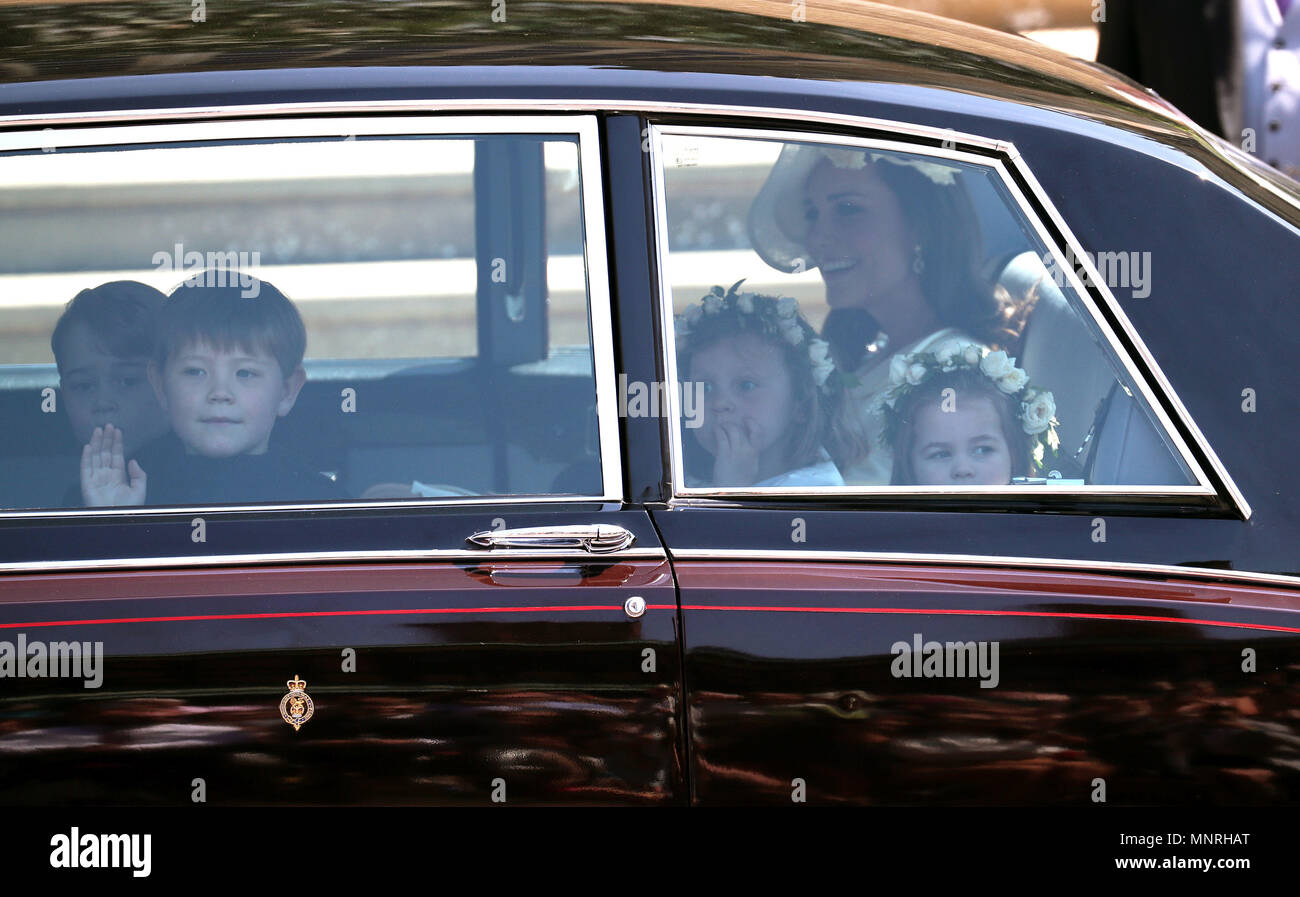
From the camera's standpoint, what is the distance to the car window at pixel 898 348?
1.83 m

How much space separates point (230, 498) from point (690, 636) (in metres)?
0.70

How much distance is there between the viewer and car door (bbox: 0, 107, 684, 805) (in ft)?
5.62

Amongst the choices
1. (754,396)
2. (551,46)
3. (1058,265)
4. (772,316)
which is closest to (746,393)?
(754,396)

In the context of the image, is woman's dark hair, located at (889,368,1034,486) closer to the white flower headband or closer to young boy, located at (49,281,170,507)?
the white flower headband

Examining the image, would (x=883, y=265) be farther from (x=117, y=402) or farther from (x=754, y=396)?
(x=117, y=402)

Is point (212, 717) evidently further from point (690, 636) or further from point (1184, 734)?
point (1184, 734)

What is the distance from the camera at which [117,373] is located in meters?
1.91

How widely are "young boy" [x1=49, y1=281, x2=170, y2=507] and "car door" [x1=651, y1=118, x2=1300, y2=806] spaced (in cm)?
78

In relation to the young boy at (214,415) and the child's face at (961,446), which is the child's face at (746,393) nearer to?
the child's face at (961,446)

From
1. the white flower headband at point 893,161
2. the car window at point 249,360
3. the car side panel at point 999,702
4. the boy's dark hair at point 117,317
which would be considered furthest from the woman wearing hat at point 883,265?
the boy's dark hair at point 117,317

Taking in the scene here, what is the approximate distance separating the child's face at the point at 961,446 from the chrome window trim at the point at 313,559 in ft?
1.38

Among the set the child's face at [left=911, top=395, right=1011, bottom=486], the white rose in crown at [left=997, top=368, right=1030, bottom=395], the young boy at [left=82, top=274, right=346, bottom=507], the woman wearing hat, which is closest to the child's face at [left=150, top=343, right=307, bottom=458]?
the young boy at [left=82, top=274, right=346, bottom=507]
